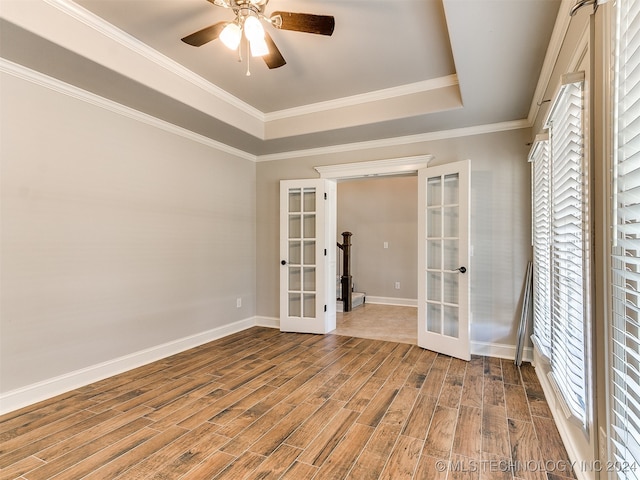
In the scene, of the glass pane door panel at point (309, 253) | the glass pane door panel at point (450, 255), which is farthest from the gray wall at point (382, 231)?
the glass pane door panel at point (450, 255)

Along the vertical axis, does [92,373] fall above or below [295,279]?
below

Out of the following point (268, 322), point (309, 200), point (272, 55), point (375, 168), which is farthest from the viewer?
point (268, 322)

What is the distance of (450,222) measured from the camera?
3.62 metres

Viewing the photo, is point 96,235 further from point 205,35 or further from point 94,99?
point 205,35

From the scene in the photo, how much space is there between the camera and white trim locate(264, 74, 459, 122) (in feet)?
10.4

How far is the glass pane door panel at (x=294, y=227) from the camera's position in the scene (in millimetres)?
4609

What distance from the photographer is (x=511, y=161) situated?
353 cm

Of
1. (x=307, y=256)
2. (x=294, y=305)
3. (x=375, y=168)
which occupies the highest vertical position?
(x=375, y=168)

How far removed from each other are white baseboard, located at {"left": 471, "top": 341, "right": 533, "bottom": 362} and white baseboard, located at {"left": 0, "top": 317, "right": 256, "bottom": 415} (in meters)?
3.02

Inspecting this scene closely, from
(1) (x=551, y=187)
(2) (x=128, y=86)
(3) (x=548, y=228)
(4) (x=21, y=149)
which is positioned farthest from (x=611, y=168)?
(4) (x=21, y=149)

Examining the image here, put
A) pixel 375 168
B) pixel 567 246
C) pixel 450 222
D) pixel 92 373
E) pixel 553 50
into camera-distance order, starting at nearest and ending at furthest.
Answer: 1. pixel 567 246
2. pixel 553 50
3. pixel 92 373
4. pixel 450 222
5. pixel 375 168

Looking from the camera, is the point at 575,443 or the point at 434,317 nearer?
the point at 575,443

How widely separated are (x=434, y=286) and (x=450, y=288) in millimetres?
193

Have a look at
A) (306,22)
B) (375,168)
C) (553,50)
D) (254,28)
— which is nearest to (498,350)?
(375,168)
